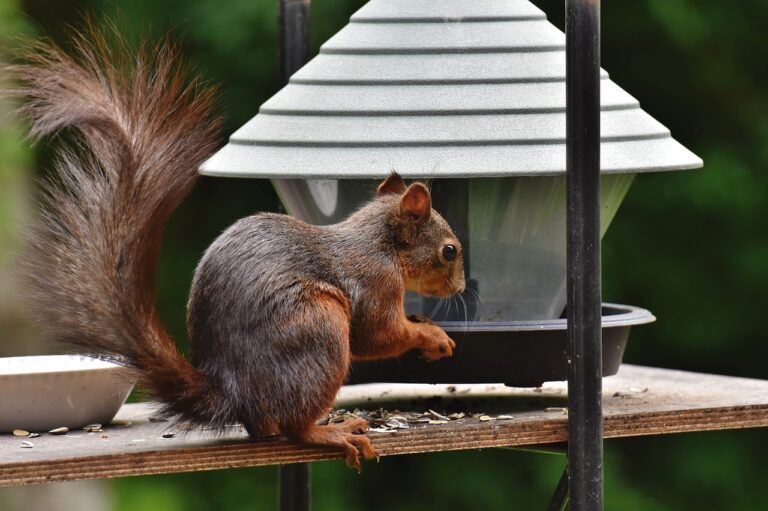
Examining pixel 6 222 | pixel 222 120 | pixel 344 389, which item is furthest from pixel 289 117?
pixel 6 222

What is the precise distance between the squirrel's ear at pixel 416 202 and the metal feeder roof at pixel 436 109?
37mm

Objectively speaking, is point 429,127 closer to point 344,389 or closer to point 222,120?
point 222,120

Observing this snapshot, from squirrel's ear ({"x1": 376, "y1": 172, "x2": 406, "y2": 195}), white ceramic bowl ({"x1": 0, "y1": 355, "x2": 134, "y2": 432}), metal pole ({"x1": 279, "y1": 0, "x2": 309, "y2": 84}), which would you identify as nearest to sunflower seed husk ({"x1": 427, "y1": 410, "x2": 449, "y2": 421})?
squirrel's ear ({"x1": 376, "y1": 172, "x2": 406, "y2": 195})

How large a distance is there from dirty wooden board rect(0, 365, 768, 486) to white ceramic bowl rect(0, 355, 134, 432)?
0.03 m

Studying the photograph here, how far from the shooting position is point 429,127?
2.06 m

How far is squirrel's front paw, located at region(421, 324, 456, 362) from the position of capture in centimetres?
200

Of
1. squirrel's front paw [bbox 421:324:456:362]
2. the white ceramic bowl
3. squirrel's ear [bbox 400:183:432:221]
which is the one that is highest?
squirrel's ear [bbox 400:183:432:221]

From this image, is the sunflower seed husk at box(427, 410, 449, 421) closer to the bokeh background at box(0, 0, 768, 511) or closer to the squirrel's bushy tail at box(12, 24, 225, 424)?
the squirrel's bushy tail at box(12, 24, 225, 424)

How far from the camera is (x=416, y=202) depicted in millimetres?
1997

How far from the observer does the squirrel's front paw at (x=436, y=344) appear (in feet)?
6.55

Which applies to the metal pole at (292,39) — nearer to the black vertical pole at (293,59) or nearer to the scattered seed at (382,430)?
the black vertical pole at (293,59)

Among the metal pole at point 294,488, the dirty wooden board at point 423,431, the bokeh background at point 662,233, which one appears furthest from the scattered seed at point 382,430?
the bokeh background at point 662,233

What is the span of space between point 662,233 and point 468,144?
2.29 m

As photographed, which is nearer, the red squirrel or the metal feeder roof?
the red squirrel
